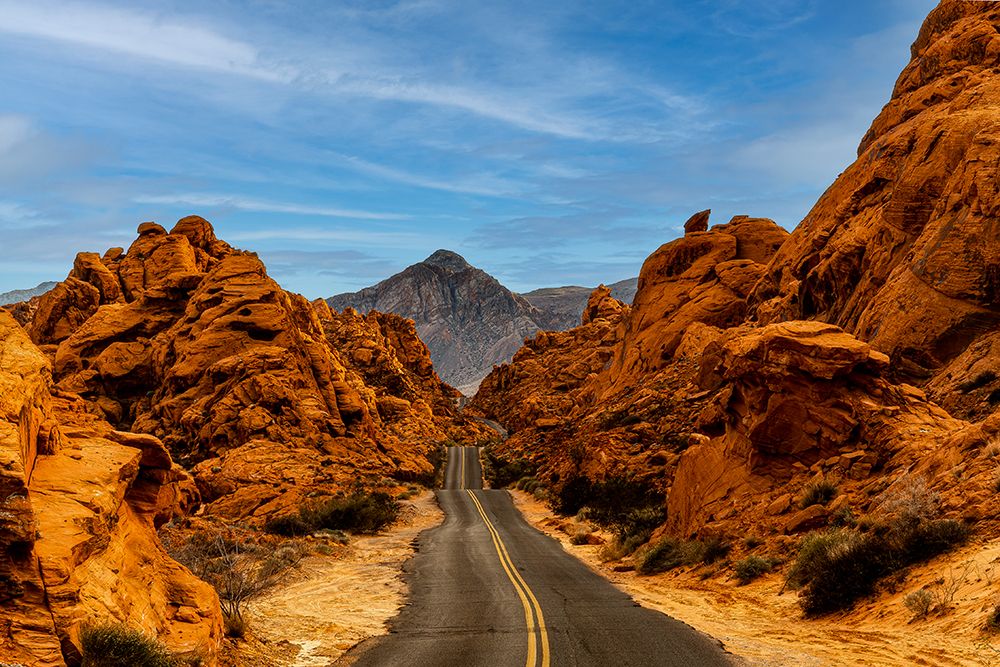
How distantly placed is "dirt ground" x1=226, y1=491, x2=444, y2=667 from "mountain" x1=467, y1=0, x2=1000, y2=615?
8.28 metres

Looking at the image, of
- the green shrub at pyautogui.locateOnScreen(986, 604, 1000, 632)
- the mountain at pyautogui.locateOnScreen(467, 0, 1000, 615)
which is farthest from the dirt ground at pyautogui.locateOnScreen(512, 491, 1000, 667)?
the mountain at pyautogui.locateOnScreen(467, 0, 1000, 615)

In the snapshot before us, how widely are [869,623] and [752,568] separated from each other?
4.64m

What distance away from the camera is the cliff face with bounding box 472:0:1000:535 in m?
17.0

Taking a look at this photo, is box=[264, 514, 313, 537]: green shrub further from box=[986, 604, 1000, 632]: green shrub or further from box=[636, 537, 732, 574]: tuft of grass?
box=[986, 604, 1000, 632]: green shrub

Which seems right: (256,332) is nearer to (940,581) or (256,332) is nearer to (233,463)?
(233,463)

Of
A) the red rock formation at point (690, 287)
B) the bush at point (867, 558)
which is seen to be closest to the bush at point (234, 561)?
the bush at point (867, 558)

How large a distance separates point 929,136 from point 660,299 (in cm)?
2778

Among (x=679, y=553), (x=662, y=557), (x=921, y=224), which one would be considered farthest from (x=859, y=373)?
(x=921, y=224)

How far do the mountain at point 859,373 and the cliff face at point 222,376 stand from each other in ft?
46.4

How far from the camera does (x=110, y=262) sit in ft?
201

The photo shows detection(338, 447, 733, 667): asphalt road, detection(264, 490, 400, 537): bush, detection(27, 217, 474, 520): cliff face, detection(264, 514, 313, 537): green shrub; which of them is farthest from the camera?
detection(27, 217, 474, 520): cliff face

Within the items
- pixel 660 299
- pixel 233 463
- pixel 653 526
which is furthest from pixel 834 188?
pixel 233 463

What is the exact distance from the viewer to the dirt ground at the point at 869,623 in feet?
29.4

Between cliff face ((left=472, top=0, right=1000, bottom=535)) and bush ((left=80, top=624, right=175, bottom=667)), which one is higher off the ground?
cliff face ((left=472, top=0, right=1000, bottom=535))
